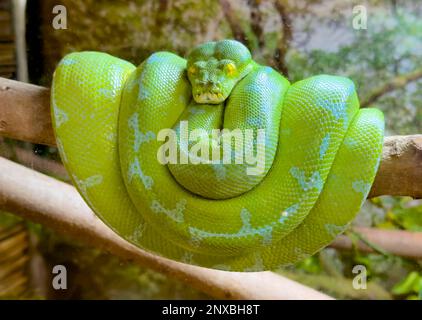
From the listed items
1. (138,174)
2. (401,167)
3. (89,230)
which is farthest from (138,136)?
(89,230)

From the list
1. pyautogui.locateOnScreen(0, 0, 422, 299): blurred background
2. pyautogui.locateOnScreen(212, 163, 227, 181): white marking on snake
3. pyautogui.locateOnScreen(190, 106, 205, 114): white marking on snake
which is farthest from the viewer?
pyautogui.locateOnScreen(0, 0, 422, 299): blurred background

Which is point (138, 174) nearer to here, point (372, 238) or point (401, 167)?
point (401, 167)

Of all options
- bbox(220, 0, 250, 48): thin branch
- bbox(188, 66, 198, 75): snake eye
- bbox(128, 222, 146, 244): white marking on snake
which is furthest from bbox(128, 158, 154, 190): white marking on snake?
bbox(220, 0, 250, 48): thin branch

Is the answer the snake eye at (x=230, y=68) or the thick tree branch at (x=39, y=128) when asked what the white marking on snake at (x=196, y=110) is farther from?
the thick tree branch at (x=39, y=128)

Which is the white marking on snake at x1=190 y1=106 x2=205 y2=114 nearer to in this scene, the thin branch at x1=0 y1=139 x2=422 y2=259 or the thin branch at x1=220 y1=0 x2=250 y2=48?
the thin branch at x1=220 y1=0 x2=250 y2=48
